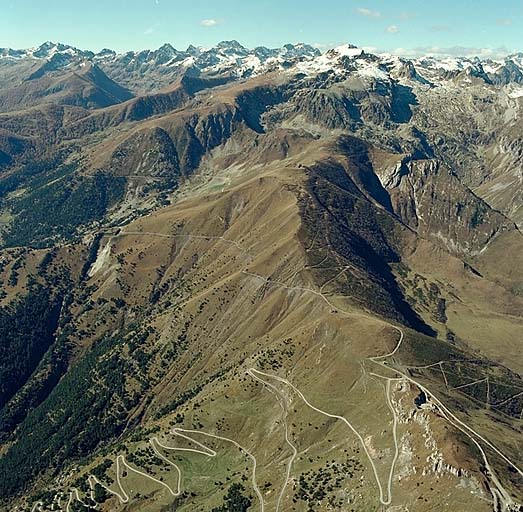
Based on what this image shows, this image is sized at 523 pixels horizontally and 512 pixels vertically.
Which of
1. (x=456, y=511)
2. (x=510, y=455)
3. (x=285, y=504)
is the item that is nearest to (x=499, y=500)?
(x=456, y=511)

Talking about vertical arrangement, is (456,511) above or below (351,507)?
above

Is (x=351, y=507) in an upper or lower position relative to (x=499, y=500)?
lower

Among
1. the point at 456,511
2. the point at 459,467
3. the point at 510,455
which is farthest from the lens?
the point at 510,455

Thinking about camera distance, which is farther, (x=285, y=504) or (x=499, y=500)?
(x=285, y=504)

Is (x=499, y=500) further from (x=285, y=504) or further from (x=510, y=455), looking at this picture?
(x=285, y=504)

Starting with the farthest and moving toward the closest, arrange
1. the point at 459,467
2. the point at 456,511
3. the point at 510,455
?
the point at 510,455 → the point at 459,467 → the point at 456,511

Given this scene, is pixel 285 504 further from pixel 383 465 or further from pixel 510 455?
pixel 510 455

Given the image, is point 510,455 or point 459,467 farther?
point 510,455

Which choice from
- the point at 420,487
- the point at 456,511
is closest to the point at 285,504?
the point at 420,487

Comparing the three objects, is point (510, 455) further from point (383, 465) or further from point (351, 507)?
point (351, 507)
